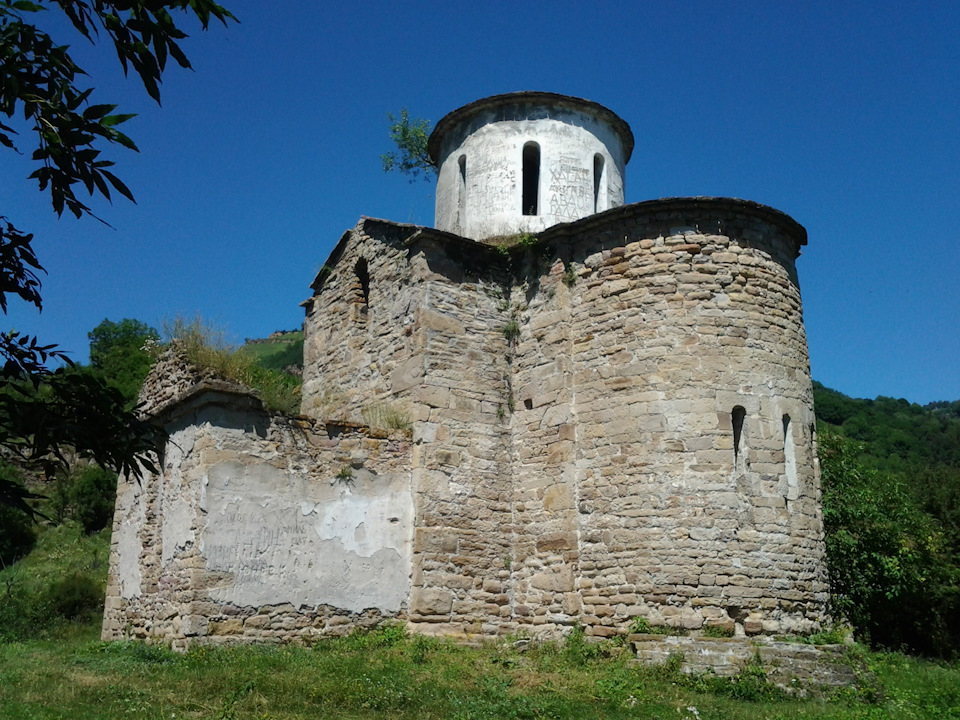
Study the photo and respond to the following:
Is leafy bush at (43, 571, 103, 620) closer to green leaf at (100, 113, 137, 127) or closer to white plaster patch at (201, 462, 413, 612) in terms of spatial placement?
white plaster patch at (201, 462, 413, 612)

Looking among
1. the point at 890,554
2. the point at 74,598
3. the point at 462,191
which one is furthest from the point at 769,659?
the point at 74,598

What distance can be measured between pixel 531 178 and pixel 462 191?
1319mm

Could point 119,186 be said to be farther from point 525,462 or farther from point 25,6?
point 525,462

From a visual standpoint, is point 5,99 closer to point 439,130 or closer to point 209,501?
point 209,501

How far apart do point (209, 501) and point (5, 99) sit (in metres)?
7.75

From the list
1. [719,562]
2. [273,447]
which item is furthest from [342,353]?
[719,562]

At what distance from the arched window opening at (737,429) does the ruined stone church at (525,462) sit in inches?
1.3

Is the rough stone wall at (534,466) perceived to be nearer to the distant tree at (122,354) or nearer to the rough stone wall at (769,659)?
the rough stone wall at (769,659)

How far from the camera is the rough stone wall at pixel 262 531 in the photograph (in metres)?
10.6

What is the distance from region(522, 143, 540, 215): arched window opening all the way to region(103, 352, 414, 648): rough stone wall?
5.67 m

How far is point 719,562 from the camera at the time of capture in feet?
35.3

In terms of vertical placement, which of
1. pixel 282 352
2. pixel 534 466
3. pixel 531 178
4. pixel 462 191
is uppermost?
pixel 282 352

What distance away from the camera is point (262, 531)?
35.9 feet

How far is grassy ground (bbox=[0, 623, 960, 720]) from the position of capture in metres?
7.83
